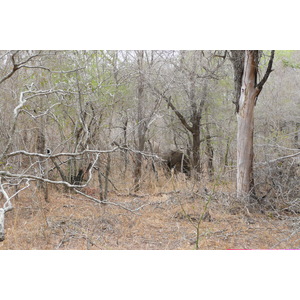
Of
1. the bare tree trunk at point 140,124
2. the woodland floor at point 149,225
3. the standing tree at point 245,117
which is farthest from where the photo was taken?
the bare tree trunk at point 140,124

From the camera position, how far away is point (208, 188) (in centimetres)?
364

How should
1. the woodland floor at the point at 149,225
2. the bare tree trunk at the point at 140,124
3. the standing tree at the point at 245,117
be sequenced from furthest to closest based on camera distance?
the bare tree trunk at the point at 140,124, the standing tree at the point at 245,117, the woodland floor at the point at 149,225

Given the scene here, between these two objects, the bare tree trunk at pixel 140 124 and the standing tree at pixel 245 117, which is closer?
the standing tree at pixel 245 117

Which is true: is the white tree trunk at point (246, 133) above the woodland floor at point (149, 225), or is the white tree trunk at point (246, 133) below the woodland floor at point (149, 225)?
above

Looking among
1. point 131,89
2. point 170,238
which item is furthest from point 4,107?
point 170,238

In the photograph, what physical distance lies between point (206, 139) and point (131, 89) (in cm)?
135

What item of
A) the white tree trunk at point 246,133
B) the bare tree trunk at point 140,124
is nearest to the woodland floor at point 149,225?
the white tree trunk at point 246,133

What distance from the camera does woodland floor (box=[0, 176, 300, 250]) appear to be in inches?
93.4

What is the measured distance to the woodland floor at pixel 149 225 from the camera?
237 cm

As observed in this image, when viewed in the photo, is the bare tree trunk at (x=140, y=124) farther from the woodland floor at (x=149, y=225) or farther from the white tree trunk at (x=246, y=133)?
the white tree trunk at (x=246, y=133)

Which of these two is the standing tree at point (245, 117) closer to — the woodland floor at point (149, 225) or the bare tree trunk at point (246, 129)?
the bare tree trunk at point (246, 129)

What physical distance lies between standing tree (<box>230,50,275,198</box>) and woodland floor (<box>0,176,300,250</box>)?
0.78ft

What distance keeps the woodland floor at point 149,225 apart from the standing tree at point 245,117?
0.24 meters

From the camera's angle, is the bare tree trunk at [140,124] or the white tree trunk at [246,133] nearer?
the white tree trunk at [246,133]
